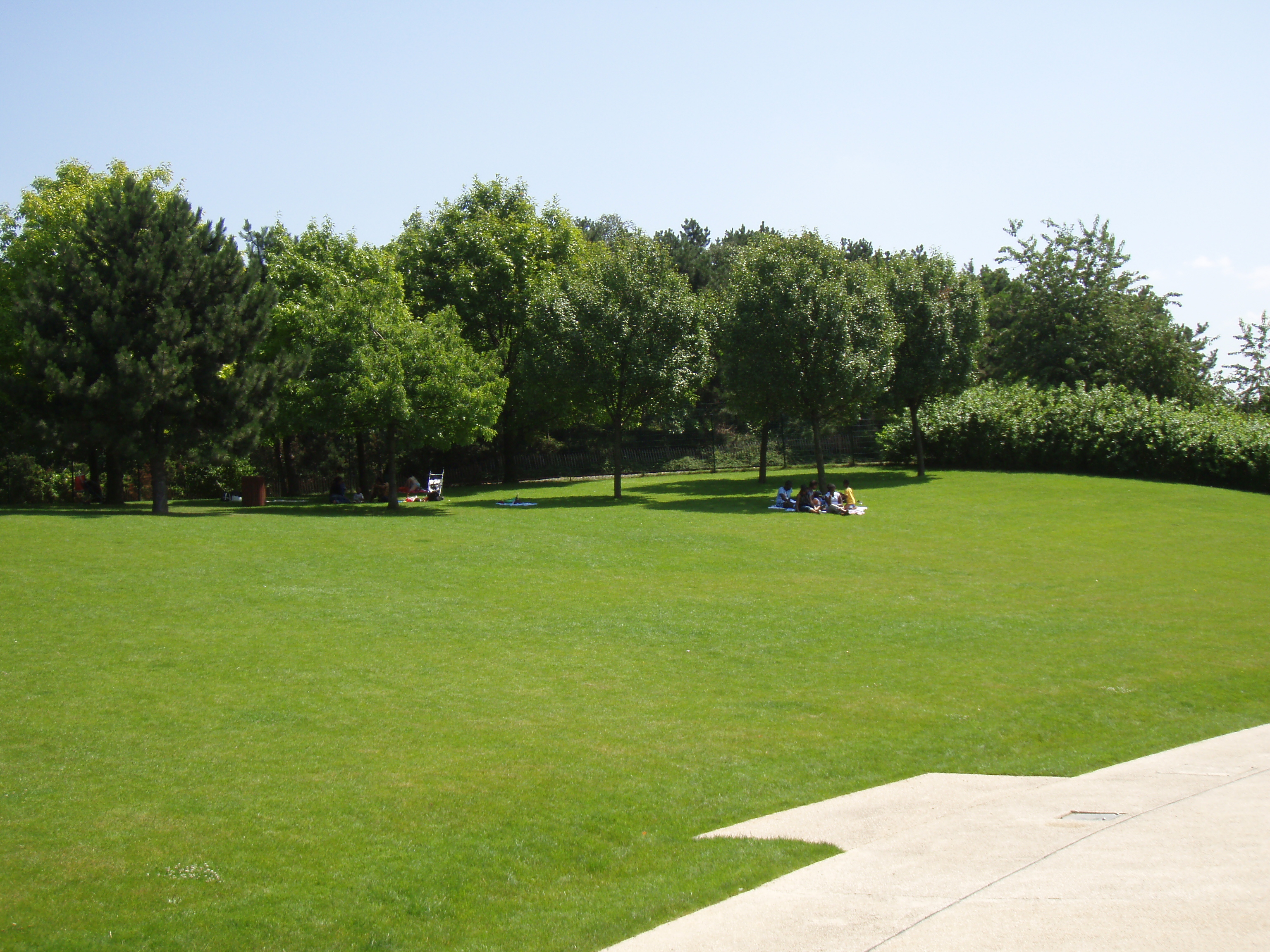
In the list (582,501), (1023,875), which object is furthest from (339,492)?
(1023,875)

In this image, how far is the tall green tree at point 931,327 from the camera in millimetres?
44125

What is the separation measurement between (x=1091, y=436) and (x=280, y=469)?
130 ft

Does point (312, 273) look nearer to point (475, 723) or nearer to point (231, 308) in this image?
point (231, 308)

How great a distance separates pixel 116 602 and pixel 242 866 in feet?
34.8

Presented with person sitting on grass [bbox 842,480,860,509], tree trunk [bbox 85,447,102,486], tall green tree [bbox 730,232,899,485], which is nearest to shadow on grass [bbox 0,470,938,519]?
tree trunk [bbox 85,447,102,486]

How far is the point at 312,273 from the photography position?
42.3 m

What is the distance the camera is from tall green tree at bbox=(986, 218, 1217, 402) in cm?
5878

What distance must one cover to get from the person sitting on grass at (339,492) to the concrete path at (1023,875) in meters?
33.8

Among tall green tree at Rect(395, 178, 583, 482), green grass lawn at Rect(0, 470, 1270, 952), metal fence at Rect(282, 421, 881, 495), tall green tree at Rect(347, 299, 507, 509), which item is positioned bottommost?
green grass lawn at Rect(0, 470, 1270, 952)

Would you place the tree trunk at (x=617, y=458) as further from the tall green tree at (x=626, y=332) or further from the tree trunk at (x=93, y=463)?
the tree trunk at (x=93, y=463)

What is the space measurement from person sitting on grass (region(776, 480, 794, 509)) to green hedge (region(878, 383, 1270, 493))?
16490mm

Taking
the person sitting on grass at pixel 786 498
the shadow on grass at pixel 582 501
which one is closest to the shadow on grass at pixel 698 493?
the shadow on grass at pixel 582 501

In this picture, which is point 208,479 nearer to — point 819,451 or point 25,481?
point 25,481

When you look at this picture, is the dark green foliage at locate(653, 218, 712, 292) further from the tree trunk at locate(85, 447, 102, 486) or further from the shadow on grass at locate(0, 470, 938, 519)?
the tree trunk at locate(85, 447, 102, 486)
